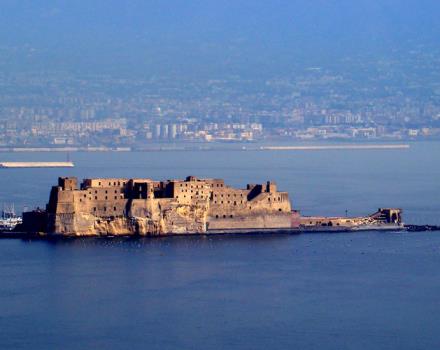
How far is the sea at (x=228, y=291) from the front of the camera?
2536 cm

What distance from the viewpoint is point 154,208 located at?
36.0 meters

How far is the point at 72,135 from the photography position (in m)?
105

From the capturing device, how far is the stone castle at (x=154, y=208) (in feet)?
117

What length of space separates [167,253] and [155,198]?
2.83m

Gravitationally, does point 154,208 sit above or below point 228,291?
above

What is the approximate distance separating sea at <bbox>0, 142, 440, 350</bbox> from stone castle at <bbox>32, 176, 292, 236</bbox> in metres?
0.52

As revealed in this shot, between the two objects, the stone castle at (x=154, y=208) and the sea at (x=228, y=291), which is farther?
the stone castle at (x=154, y=208)

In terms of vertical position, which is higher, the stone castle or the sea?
the stone castle

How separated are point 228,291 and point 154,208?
7207 mm

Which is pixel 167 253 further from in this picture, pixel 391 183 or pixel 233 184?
pixel 391 183

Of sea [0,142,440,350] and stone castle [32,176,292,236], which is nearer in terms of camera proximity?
sea [0,142,440,350]

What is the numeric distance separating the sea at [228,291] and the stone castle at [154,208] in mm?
522

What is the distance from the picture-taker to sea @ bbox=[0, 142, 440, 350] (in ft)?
83.2

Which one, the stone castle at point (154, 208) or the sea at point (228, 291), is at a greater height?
the stone castle at point (154, 208)
